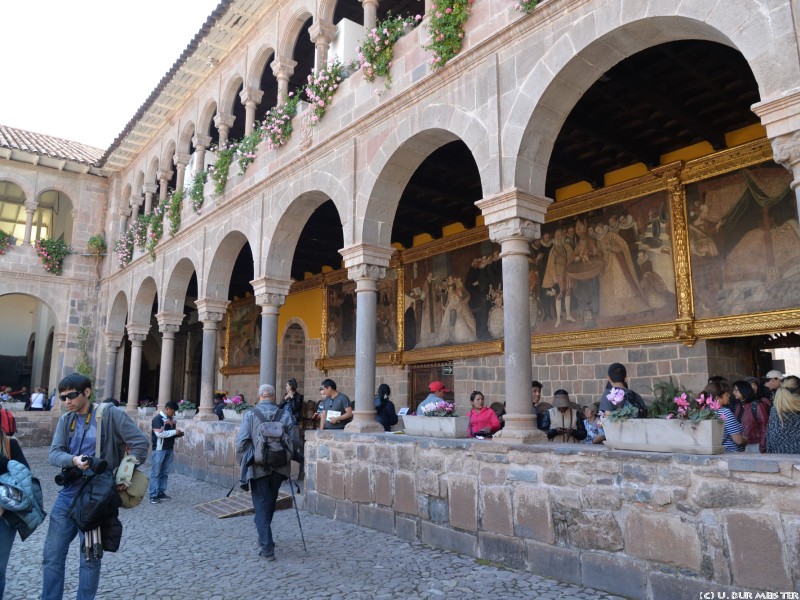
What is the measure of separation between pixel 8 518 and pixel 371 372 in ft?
15.7

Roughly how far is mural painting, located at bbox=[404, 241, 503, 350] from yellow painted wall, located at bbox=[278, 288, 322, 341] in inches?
144

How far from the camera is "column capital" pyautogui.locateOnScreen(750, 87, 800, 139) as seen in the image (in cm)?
414

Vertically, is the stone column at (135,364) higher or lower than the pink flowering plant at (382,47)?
lower

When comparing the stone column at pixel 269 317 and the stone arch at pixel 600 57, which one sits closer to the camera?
the stone arch at pixel 600 57

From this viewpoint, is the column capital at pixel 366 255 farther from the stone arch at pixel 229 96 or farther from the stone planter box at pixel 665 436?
the stone arch at pixel 229 96

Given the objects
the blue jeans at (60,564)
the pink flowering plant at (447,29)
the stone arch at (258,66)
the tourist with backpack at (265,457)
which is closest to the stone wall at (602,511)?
the tourist with backpack at (265,457)

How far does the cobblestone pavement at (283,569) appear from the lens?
472cm

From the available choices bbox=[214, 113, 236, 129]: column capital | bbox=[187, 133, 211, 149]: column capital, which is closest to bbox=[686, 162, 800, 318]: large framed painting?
bbox=[214, 113, 236, 129]: column capital

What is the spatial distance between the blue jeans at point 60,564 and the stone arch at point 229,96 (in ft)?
35.6

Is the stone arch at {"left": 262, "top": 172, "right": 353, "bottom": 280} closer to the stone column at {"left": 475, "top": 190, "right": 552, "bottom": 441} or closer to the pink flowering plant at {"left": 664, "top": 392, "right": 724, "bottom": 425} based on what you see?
the stone column at {"left": 475, "top": 190, "right": 552, "bottom": 441}

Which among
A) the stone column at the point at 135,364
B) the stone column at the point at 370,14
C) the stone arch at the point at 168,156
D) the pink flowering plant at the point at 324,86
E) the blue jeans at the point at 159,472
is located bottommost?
the blue jeans at the point at 159,472

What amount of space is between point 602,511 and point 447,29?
5.36 metres

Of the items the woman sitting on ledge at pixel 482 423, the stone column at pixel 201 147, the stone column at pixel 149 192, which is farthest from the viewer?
the stone column at pixel 149 192


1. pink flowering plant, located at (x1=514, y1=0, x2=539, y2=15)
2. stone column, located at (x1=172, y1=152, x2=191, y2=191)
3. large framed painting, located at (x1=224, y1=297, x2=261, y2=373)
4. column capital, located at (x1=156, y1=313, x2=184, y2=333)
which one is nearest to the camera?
pink flowering plant, located at (x1=514, y1=0, x2=539, y2=15)
